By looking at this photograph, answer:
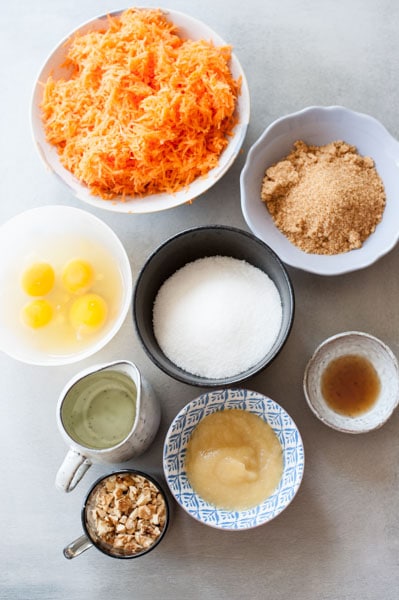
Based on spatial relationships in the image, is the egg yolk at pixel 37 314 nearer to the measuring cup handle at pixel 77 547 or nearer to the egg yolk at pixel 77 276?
the egg yolk at pixel 77 276

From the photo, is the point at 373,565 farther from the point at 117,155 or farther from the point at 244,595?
the point at 117,155

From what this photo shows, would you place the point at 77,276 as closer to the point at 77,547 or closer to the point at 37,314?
the point at 37,314

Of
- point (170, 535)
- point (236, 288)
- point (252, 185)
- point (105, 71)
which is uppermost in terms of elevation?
point (105, 71)

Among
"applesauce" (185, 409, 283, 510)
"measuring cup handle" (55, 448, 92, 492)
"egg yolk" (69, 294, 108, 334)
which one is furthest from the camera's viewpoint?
"egg yolk" (69, 294, 108, 334)

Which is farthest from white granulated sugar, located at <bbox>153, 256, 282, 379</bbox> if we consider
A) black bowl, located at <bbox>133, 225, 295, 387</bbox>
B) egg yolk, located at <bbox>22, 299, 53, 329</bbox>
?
egg yolk, located at <bbox>22, 299, 53, 329</bbox>

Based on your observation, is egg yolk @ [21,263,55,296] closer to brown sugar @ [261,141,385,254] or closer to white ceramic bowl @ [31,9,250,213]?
white ceramic bowl @ [31,9,250,213]

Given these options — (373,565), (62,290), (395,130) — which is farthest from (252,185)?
(373,565)

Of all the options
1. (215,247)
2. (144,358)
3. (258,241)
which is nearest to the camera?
(258,241)
